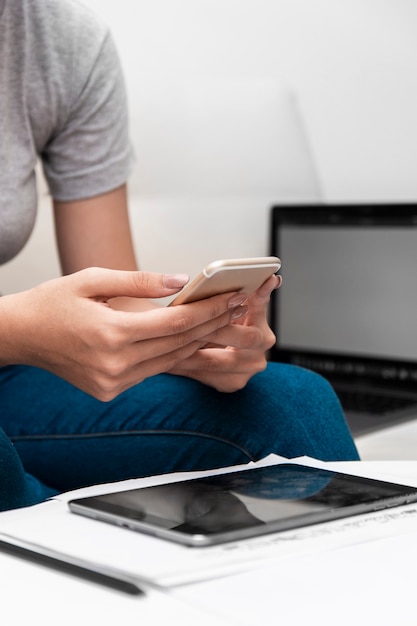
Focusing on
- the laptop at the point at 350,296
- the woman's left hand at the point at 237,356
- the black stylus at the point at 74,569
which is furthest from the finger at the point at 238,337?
the laptop at the point at 350,296

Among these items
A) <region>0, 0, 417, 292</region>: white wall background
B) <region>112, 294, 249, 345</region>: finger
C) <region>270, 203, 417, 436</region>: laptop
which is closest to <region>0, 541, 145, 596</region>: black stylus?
<region>112, 294, 249, 345</region>: finger

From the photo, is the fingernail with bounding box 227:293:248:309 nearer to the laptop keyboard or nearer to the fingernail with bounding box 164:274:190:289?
the fingernail with bounding box 164:274:190:289

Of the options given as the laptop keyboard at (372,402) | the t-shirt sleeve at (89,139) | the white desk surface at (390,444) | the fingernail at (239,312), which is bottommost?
the laptop keyboard at (372,402)

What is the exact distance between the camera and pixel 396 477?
602 mm

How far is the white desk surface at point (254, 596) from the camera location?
→ 0.39 meters

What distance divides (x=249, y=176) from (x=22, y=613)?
133cm

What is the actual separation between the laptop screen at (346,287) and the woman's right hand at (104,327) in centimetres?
95

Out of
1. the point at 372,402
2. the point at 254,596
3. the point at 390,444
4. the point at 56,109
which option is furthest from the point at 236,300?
the point at 372,402

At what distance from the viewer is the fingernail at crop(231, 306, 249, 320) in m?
0.73

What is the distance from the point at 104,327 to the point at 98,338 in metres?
0.01

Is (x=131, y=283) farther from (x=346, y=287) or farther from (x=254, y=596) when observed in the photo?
(x=346, y=287)

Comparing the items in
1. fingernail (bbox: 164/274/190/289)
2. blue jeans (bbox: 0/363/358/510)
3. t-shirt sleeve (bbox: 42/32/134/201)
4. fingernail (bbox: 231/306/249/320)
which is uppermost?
t-shirt sleeve (bbox: 42/32/134/201)

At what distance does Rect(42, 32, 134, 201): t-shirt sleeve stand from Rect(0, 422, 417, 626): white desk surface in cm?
61

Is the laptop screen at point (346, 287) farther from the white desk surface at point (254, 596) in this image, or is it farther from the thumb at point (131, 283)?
the white desk surface at point (254, 596)
